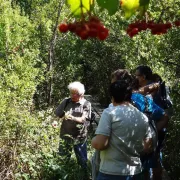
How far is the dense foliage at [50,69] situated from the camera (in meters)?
4.38

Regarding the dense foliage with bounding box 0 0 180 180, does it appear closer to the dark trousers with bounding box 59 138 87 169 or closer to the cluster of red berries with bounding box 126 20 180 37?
the dark trousers with bounding box 59 138 87 169

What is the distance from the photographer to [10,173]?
13.8ft

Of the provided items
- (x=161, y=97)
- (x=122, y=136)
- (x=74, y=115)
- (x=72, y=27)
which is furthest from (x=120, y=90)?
(x=74, y=115)

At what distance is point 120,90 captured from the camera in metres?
2.66

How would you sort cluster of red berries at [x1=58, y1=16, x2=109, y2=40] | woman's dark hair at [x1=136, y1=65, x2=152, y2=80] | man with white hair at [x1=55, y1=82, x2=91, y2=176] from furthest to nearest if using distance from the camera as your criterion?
man with white hair at [x1=55, y1=82, x2=91, y2=176]
woman's dark hair at [x1=136, y1=65, x2=152, y2=80]
cluster of red berries at [x1=58, y1=16, x2=109, y2=40]

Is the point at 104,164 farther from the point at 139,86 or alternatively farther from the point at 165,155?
the point at 165,155

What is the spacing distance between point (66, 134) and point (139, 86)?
1.18 m

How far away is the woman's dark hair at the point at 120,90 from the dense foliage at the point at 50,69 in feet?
1.61

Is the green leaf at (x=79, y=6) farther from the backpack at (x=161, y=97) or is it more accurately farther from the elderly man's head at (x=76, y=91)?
the elderly man's head at (x=76, y=91)

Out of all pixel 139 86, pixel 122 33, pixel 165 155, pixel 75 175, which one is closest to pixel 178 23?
pixel 139 86

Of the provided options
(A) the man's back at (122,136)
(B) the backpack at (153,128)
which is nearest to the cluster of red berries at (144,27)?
(A) the man's back at (122,136)

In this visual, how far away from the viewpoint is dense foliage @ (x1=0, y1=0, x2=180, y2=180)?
4.38 m

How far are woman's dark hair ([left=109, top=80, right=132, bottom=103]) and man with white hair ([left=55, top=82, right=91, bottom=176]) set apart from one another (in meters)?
1.82

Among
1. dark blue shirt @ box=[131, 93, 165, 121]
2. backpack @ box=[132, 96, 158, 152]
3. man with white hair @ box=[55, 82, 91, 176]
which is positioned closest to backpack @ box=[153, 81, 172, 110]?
dark blue shirt @ box=[131, 93, 165, 121]
